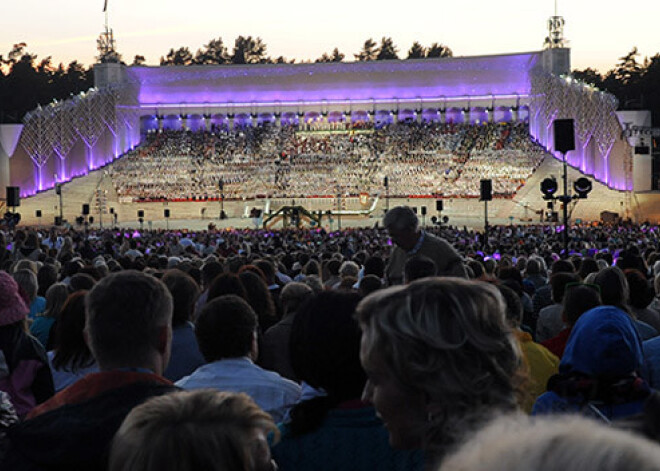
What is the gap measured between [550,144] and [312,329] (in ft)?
255

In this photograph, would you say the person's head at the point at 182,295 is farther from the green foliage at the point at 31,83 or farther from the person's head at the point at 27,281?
the green foliage at the point at 31,83

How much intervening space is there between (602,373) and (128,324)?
1760 millimetres

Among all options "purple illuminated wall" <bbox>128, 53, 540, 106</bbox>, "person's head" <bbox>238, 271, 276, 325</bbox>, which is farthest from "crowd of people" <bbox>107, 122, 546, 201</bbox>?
"person's head" <bbox>238, 271, 276, 325</bbox>

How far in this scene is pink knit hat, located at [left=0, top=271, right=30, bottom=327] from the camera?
524 cm

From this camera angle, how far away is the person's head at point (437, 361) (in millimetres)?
2434

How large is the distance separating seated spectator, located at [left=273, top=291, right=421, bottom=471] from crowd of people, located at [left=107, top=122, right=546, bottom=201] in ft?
222

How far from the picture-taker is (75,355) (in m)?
5.16

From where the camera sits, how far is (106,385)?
3.46 metres

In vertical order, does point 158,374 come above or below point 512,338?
below

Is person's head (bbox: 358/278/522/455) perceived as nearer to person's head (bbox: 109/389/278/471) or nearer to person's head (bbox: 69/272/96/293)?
person's head (bbox: 109/389/278/471)

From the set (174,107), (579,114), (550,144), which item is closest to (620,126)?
(579,114)

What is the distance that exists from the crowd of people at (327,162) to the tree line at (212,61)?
32.5 ft

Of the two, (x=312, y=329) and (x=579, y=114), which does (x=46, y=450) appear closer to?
(x=312, y=329)

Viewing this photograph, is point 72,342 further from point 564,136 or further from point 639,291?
point 564,136
